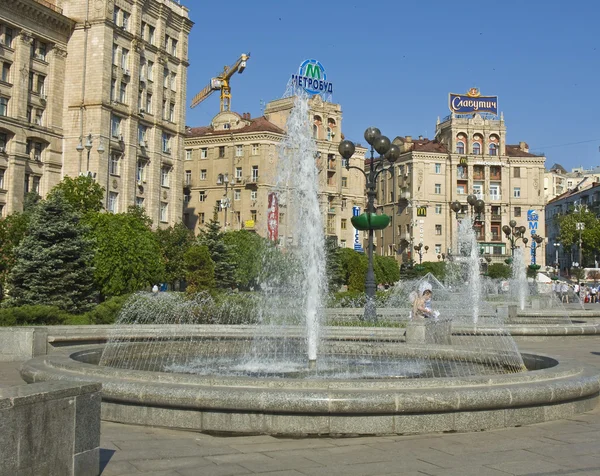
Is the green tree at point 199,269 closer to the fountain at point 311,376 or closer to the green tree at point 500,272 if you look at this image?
the fountain at point 311,376

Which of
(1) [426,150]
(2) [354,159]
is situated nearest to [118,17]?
(2) [354,159]

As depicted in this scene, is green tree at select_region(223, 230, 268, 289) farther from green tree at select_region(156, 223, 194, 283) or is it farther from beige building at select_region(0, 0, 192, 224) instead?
→ beige building at select_region(0, 0, 192, 224)

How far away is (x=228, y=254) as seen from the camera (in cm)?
3928

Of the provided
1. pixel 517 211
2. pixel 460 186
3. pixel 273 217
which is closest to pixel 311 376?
pixel 273 217

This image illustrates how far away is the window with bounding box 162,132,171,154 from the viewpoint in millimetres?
50969

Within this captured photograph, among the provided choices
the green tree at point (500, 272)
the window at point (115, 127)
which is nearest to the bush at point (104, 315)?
the window at point (115, 127)

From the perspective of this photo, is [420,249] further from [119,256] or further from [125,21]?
[119,256]

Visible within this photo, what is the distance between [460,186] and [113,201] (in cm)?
4235

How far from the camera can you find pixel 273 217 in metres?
58.2

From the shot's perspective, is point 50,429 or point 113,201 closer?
point 50,429

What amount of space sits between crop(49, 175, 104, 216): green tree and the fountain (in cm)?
2162

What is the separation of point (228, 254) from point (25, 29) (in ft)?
60.4

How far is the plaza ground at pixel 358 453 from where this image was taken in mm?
4934

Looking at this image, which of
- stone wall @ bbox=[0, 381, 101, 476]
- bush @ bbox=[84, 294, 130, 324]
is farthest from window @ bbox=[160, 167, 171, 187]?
stone wall @ bbox=[0, 381, 101, 476]
